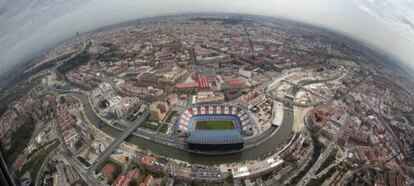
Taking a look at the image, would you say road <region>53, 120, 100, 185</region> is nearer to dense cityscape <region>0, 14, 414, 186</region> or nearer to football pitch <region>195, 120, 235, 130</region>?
dense cityscape <region>0, 14, 414, 186</region>

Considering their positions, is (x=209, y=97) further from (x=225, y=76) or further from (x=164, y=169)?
(x=164, y=169)

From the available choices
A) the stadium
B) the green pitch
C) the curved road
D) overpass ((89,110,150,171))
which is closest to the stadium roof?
the stadium

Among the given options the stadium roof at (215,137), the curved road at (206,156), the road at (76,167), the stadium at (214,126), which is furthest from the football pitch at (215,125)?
the road at (76,167)

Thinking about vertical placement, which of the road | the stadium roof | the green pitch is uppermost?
the green pitch

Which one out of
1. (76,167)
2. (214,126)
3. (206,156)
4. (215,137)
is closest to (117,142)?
(76,167)

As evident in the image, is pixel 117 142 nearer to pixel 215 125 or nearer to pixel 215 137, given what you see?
pixel 215 137

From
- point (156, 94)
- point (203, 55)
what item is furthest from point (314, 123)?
point (203, 55)

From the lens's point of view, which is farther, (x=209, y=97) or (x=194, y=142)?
(x=209, y=97)
